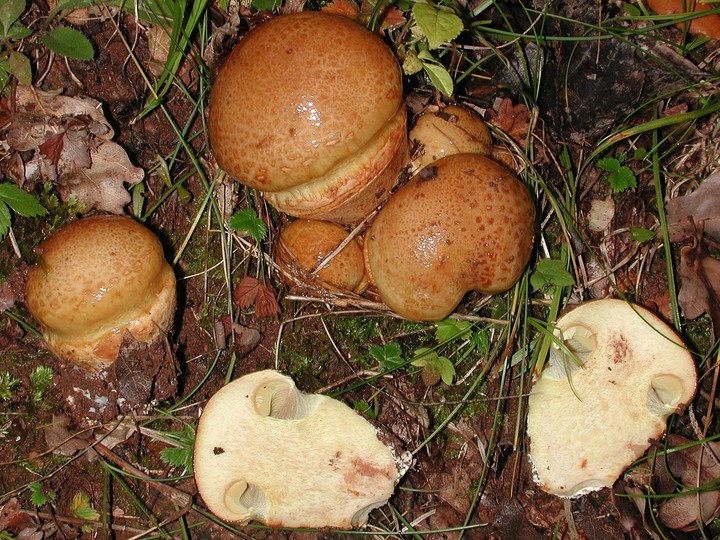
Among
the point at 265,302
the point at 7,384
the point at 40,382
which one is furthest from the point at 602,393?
the point at 7,384

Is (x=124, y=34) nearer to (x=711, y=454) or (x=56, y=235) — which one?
(x=56, y=235)

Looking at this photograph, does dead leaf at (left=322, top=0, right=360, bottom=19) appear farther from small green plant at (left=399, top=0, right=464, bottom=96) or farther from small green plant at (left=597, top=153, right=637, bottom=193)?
small green plant at (left=597, top=153, right=637, bottom=193)

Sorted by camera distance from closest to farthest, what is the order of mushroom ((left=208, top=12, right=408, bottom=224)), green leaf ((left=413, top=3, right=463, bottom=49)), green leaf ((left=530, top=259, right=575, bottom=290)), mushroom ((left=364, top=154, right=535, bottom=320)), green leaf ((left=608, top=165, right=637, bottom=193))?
mushroom ((left=208, top=12, right=408, bottom=224))
mushroom ((left=364, top=154, right=535, bottom=320))
green leaf ((left=413, top=3, right=463, bottom=49))
green leaf ((left=530, top=259, right=575, bottom=290))
green leaf ((left=608, top=165, right=637, bottom=193))

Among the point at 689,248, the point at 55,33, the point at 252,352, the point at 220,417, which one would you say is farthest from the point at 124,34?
the point at 689,248

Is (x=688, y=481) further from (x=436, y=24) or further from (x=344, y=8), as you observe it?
(x=344, y=8)

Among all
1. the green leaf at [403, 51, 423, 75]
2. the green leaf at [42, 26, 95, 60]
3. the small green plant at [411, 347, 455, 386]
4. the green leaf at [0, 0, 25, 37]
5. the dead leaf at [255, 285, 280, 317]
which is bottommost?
the small green plant at [411, 347, 455, 386]

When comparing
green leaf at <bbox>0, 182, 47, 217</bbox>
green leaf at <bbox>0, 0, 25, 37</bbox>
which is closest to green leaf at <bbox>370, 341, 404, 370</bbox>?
green leaf at <bbox>0, 182, 47, 217</bbox>

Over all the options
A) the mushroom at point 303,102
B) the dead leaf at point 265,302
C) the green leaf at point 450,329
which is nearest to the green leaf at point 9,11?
the mushroom at point 303,102
